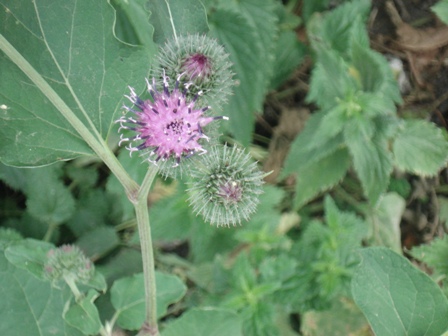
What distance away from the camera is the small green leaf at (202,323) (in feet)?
6.11

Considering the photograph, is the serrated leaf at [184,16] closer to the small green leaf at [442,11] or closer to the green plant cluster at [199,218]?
the green plant cluster at [199,218]

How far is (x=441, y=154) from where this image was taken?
2670 mm

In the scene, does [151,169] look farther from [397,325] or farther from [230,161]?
[397,325]

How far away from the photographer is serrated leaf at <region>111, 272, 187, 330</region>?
2.09 m

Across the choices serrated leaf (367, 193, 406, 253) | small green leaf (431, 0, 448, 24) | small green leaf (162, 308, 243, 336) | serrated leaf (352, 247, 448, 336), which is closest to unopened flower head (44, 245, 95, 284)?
small green leaf (162, 308, 243, 336)

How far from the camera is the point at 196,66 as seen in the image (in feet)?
5.30

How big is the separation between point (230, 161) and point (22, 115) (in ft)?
2.30

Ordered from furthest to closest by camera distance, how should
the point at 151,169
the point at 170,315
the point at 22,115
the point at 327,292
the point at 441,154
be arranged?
the point at 170,315, the point at 441,154, the point at 327,292, the point at 22,115, the point at 151,169

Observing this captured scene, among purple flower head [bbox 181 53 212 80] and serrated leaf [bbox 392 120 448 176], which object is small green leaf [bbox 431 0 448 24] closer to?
serrated leaf [bbox 392 120 448 176]

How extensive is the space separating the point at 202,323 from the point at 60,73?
1.02 metres

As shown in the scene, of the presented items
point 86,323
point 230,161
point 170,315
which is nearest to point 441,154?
point 230,161

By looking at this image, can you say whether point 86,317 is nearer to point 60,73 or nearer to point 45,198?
point 60,73

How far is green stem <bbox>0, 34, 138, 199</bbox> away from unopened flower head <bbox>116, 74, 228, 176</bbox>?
0.27 feet

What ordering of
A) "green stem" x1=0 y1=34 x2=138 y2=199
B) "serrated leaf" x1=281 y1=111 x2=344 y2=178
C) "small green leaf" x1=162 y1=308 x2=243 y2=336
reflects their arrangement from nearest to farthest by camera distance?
"green stem" x1=0 y1=34 x2=138 y2=199
"small green leaf" x1=162 y1=308 x2=243 y2=336
"serrated leaf" x1=281 y1=111 x2=344 y2=178
